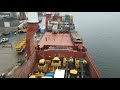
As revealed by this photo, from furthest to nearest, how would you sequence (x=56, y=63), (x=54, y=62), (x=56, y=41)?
1. (x=56, y=41)
2. (x=54, y=62)
3. (x=56, y=63)

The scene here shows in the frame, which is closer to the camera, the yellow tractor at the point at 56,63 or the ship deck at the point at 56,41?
the yellow tractor at the point at 56,63

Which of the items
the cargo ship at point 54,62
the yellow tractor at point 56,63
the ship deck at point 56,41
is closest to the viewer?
the cargo ship at point 54,62

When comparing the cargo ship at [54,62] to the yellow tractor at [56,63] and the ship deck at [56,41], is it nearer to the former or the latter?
the yellow tractor at [56,63]

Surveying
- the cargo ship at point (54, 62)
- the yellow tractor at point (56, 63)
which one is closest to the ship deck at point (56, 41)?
the cargo ship at point (54, 62)

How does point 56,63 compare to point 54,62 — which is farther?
point 54,62

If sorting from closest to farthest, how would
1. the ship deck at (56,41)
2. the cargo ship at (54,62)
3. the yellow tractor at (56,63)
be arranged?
the cargo ship at (54,62)
the yellow tractor at (56,63)
the ship deck at (56,41)

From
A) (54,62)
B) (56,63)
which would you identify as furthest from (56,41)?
(56,63)

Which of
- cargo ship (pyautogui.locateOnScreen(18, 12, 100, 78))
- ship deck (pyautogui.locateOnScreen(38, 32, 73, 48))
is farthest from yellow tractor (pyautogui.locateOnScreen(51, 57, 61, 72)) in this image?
ship deck (pyautogui.locateOnScreen(38, 32, 73, 48))

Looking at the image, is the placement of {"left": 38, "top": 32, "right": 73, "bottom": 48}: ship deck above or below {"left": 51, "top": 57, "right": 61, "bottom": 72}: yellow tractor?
above

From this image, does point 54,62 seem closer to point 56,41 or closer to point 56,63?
point 56,63

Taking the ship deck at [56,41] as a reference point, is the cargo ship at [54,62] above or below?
below

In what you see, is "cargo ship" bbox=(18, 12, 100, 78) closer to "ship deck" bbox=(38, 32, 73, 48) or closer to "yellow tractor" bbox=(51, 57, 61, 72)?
"yellow tractor" bbox=(51, 57, 61, 72)

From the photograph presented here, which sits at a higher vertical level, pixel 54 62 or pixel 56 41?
pixel 56 41
